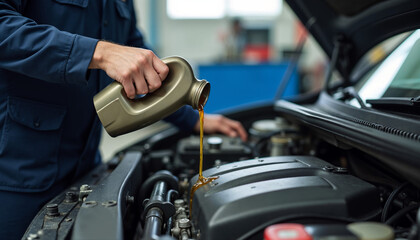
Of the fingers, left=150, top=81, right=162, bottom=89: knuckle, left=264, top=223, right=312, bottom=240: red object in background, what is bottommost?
left=264, top=223, right=312, bottom=240: red object in background

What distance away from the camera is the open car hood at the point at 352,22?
1170mm

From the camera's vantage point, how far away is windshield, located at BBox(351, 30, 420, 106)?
1.03 m

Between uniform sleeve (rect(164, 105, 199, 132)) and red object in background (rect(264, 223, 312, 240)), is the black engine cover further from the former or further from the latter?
uniform sleeve (rect(164, 105, 199, 132))

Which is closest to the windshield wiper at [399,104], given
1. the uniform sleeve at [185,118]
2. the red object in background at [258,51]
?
the uniform sleeve at [185,118]

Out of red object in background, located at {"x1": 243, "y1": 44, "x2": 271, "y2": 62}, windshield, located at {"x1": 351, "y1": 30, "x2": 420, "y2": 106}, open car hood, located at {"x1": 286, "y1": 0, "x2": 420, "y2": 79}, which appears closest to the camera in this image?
windshield, located at {"x1": 351, "y1": 30, "x2": 420, "y2": 106}

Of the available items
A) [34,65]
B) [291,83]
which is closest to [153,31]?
[291,83]

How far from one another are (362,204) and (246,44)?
6.89 meters

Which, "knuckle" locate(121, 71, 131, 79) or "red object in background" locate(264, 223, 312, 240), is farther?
"knuckle" locate(121, 71, 131, 79)

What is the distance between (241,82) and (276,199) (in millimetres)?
3941

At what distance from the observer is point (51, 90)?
1.07 meters

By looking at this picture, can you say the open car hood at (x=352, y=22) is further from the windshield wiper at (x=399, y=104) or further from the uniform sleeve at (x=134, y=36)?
the uniform sleeve at (x=134, y=36)

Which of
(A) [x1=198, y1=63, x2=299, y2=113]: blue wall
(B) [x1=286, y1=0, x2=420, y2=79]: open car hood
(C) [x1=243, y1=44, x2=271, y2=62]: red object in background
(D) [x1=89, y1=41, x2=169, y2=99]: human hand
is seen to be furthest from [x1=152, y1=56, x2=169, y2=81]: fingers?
(C) [x1=243, y1=44, x2=271, y2=62]: red object in background

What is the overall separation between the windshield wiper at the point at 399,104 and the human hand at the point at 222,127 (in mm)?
566

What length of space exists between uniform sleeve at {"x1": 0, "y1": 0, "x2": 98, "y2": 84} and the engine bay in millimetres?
296
